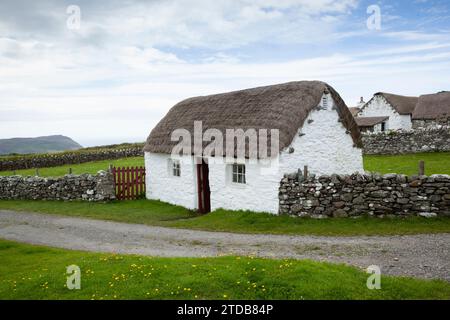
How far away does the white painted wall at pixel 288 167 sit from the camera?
596 inches

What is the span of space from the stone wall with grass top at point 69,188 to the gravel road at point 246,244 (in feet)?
16.5

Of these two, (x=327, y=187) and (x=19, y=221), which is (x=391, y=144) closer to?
(x=327, y=187)

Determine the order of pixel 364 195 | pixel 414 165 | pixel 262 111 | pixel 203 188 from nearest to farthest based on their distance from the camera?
pixel 364 195
pixel 262 111
pixel 203 188
pixel 414 165

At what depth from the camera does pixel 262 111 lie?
16.9m

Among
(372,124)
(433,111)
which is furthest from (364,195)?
(372,124)

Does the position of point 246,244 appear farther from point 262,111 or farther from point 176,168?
point 176,168

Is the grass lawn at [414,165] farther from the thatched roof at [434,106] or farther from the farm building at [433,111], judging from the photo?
the thatched roof at [434,106]

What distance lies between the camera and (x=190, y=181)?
18.8 m

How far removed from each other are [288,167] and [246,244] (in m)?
4.49

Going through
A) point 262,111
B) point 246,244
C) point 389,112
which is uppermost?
point 389,112

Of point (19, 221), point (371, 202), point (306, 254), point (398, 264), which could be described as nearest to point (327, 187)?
point (371, 202)

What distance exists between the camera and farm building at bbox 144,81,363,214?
15.3 m

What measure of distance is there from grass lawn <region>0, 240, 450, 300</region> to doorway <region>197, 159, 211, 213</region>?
360 inches
